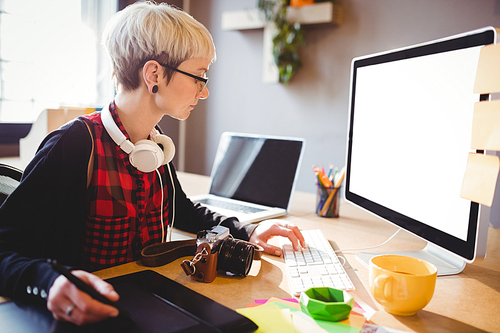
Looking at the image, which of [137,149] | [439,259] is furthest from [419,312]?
[137,149]

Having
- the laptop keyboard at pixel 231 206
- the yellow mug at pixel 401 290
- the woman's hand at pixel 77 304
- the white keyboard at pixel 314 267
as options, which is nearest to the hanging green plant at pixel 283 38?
the laptop keyboard at pixel 231 206

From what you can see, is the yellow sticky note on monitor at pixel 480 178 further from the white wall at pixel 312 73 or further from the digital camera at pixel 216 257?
the white wall at pixel 312 73

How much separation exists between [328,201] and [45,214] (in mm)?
881

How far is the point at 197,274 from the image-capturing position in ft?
2.56

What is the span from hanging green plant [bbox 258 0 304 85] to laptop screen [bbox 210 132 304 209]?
42.4 inches

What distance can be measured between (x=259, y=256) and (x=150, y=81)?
1.54ft

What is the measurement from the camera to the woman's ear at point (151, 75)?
3.00ft

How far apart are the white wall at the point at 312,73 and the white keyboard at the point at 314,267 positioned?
1582 millimetres

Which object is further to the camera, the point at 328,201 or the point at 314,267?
the point at 328,201

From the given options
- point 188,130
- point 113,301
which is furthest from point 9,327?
point 188,130

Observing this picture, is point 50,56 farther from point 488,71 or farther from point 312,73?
point 488,71

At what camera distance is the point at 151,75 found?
3.04 feet

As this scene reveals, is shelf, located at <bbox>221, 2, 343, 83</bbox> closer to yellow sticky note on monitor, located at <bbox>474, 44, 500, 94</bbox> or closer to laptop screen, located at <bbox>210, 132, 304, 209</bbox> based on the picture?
laptop screen, located at <bbox>210, 132, 304, 209</bbox>

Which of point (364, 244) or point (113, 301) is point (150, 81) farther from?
point (364, 244)
